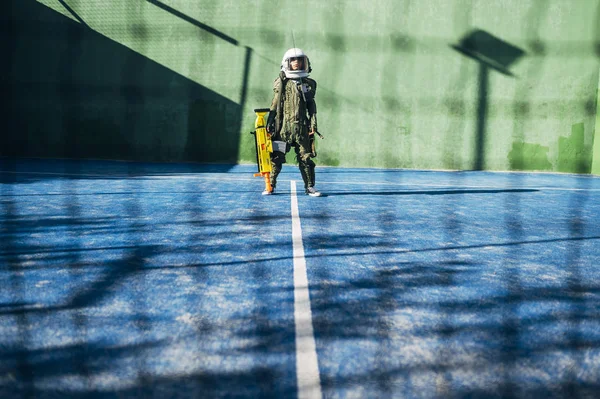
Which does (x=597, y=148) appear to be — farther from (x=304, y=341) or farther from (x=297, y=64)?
(x=304, y=341)

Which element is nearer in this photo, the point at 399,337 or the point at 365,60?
the point at 399,337

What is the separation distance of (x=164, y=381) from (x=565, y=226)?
17.1 feet

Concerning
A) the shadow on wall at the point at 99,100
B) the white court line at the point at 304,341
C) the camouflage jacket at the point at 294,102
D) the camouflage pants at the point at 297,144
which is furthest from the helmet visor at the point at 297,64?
the shadow on wall at the point at 99,100

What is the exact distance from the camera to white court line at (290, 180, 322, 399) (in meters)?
2.35

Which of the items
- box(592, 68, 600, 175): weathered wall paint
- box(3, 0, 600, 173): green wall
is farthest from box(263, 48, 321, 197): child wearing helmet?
box(592, 68, 600, 175): weathered wall paint

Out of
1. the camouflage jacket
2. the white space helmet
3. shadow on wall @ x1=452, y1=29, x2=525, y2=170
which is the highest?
shadow on wall @ x1=452, y1=29, x2=525, y2=170

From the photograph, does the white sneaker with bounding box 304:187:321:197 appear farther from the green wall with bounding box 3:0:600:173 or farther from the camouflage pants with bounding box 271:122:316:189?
the green wall with bounding box 3:0:600:173

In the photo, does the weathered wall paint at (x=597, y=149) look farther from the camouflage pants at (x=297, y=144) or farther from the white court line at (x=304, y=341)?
the white court line at (x=304, y=341)

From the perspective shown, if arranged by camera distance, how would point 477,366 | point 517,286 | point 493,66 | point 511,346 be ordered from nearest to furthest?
point 477,366 → point 511,346 → point 517,286 → point 493,66

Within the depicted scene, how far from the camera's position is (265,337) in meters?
2.87

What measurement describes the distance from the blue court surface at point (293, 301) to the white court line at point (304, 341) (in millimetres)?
12

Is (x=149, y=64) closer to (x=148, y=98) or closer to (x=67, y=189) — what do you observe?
(x=148, y=98)

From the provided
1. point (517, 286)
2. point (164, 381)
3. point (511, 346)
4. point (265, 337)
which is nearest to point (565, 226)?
point (517, 286)

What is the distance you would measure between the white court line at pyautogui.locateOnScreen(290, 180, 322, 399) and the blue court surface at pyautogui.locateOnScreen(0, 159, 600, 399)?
12mm
